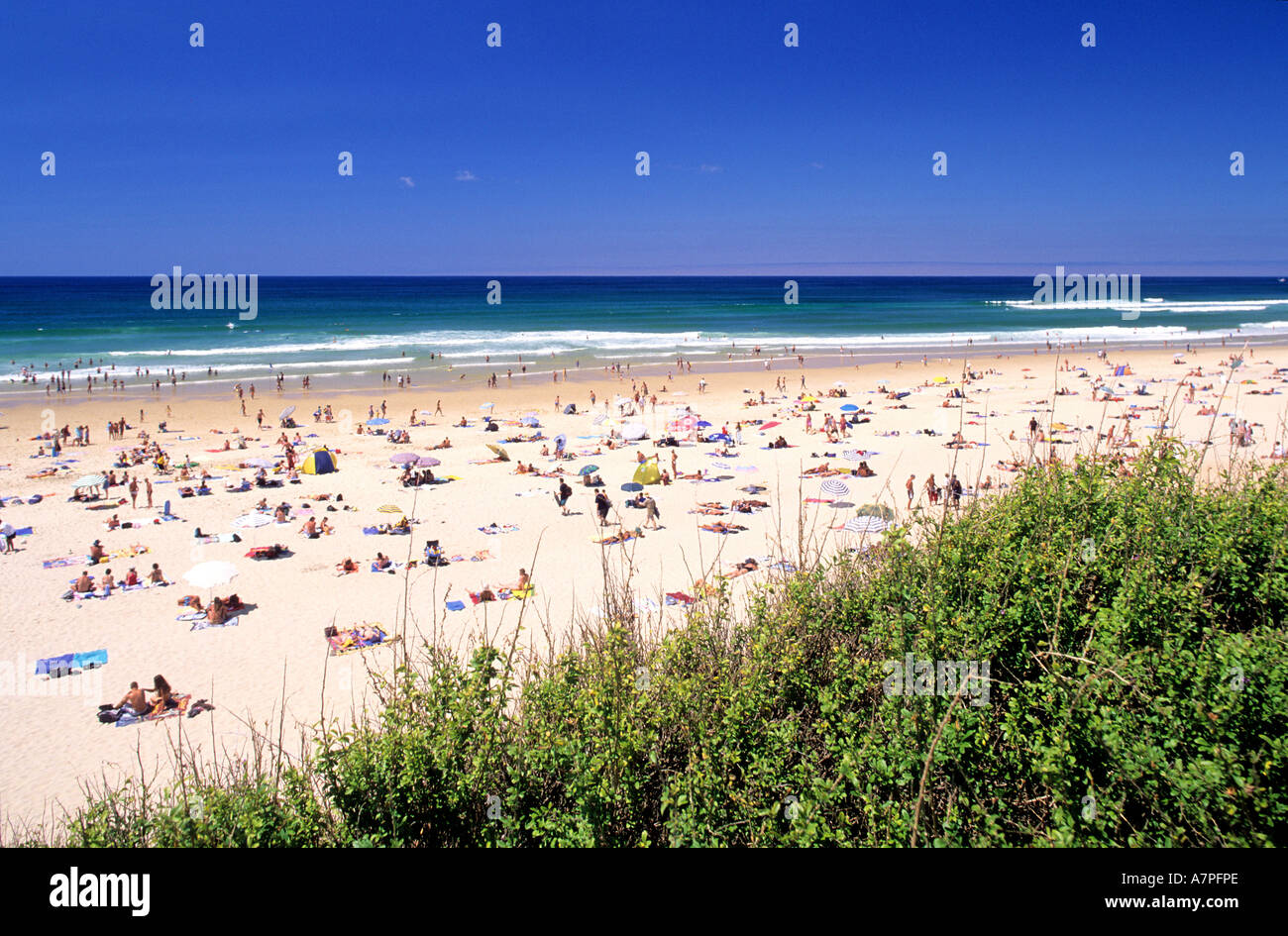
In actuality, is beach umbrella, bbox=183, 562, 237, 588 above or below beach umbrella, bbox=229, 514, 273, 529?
below

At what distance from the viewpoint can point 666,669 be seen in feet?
18.9

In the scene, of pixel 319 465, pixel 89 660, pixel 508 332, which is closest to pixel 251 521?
pixel 319 465

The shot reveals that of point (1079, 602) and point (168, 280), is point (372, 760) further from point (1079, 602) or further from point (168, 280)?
point (168, 280)

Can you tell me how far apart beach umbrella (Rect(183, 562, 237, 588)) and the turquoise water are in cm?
3122

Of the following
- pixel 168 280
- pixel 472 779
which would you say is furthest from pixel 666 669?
pixel 168 280

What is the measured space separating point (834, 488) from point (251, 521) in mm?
13250

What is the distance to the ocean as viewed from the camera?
159 ft

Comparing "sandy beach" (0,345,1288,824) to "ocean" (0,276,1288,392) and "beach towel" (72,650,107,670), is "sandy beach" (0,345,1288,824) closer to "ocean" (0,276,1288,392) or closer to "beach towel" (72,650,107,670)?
"beach towel" (72,650,107,670)

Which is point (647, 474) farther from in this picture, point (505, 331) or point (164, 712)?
point (505, 331)

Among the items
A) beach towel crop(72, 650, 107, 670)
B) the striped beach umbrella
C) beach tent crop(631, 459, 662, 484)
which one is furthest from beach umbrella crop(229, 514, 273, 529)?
the striped beach umbrella

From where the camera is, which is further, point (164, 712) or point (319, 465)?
point (319, 465)

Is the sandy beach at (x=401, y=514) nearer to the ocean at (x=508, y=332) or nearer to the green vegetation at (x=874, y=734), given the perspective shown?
the green vegetation at (x=874, y=734)

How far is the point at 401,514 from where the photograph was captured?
17.8 meters
